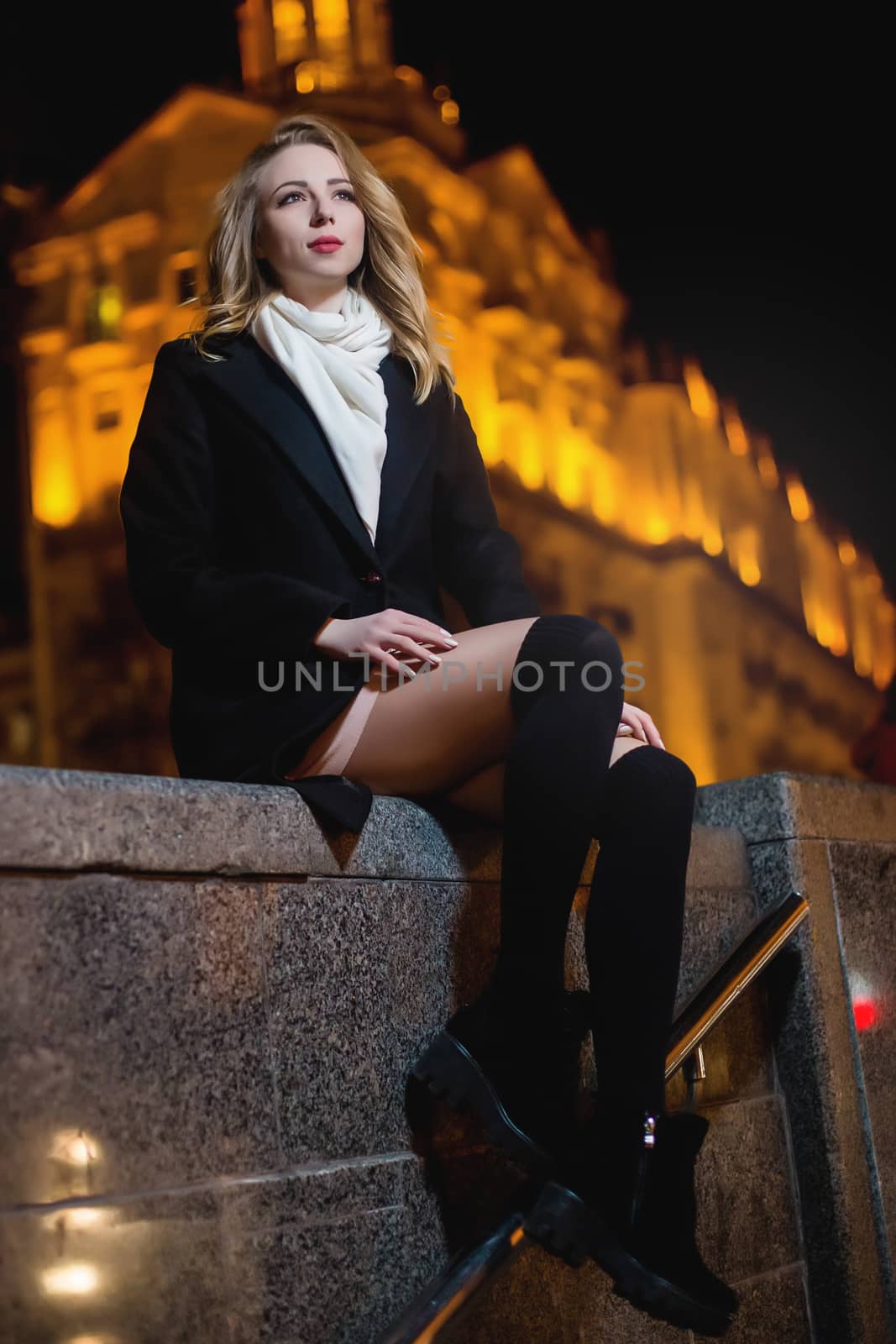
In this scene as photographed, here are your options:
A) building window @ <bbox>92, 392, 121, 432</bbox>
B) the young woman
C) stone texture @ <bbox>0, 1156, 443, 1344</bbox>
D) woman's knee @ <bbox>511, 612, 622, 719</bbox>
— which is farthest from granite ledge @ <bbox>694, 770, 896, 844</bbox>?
building window @ <bbox>92, 392, 121, 432</bbox>

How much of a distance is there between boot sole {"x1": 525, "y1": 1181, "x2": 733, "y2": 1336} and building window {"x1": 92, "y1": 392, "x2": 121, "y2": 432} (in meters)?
25.3

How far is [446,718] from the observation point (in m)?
2.33

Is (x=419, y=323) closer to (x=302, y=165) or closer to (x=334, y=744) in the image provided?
(x=302, y=165)

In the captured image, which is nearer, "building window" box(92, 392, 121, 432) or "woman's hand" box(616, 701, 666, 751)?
"woman's hand" box(616, 701, 666, 751)

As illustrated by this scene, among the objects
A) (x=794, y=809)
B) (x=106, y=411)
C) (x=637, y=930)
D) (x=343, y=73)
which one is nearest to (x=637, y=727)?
(x=637, y=930)

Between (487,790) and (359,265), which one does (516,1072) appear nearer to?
(487,790)

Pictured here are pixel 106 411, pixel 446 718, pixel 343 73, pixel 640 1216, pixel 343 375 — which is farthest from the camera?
pixel 343 73

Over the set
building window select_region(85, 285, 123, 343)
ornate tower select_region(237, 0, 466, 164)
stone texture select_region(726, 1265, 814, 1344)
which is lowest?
stone texture select_region(726, 1265, 814, 1344)

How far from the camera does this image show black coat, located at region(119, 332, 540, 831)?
2.38m

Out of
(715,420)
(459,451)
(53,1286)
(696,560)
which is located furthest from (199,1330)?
(715,420)

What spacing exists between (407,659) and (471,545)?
2.01 ft

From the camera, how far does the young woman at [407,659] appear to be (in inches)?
Answer: 80.4

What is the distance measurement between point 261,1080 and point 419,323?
180 cm

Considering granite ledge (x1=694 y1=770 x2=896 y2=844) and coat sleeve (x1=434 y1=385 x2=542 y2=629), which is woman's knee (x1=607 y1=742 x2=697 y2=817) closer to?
coat sleeve (x1=434 y1=385 x2=542 y2=629)
